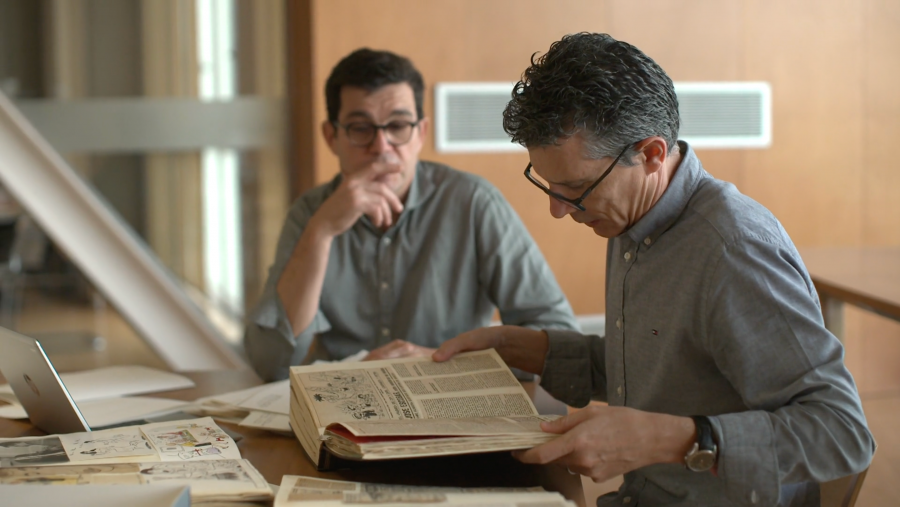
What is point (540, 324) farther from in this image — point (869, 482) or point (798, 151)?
point (798, 151)

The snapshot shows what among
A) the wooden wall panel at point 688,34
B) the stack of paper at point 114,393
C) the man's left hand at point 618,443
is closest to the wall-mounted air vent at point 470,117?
the wooden wall panel at point 688,34

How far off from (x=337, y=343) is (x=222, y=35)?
249cm

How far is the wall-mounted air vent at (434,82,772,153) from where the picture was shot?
342 cm

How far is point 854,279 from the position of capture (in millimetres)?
2363

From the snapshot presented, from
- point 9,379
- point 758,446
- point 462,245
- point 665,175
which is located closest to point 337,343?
point 462,245

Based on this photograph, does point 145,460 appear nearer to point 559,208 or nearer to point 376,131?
point 559,208

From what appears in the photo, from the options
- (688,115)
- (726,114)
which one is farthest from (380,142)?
(726,114)

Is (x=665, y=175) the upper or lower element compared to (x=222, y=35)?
lower

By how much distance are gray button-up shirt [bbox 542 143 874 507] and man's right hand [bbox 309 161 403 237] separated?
0.65 m

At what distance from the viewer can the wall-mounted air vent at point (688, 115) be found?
3420 mm

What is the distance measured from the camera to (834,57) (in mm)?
3678

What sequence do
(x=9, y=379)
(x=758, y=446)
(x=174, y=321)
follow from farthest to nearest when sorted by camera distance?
(x=174, y=321), (x=9, y=379), (x=758, y=446)

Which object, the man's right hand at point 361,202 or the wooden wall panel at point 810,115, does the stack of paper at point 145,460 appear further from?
the wooden wall panel at point 810,115

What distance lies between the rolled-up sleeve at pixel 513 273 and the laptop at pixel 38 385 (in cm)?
95
